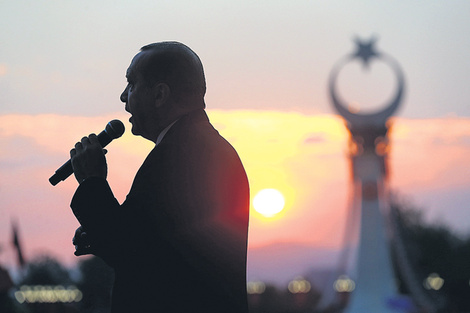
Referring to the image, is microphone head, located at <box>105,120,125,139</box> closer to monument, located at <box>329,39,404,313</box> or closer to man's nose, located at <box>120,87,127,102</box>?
man's nose, located at <box>120,87,127,102</box>

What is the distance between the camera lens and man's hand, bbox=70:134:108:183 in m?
4.09

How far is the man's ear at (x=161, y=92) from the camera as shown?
4207 millimetres

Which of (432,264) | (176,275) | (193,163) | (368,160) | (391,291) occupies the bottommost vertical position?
(176,275)

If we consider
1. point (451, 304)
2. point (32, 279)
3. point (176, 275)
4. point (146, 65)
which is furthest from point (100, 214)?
point (32, 279)

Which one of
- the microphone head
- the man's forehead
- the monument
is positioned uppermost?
the monument

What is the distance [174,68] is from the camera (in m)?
4.18

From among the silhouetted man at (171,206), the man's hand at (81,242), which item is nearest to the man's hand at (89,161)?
the silhouetted man at (171,206)

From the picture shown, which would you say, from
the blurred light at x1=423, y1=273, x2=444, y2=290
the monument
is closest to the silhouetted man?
the monument

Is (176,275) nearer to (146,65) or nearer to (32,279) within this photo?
(146,65)

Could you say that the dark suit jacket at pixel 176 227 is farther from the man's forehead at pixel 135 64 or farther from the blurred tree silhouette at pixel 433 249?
the blurred tree silhouette at pixel 433 249

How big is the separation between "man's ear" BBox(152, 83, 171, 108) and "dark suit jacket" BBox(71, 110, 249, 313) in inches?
4.4

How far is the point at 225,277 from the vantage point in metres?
4.15

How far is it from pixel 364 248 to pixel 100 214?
171 feet

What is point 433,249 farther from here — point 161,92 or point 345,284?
point 161,92
